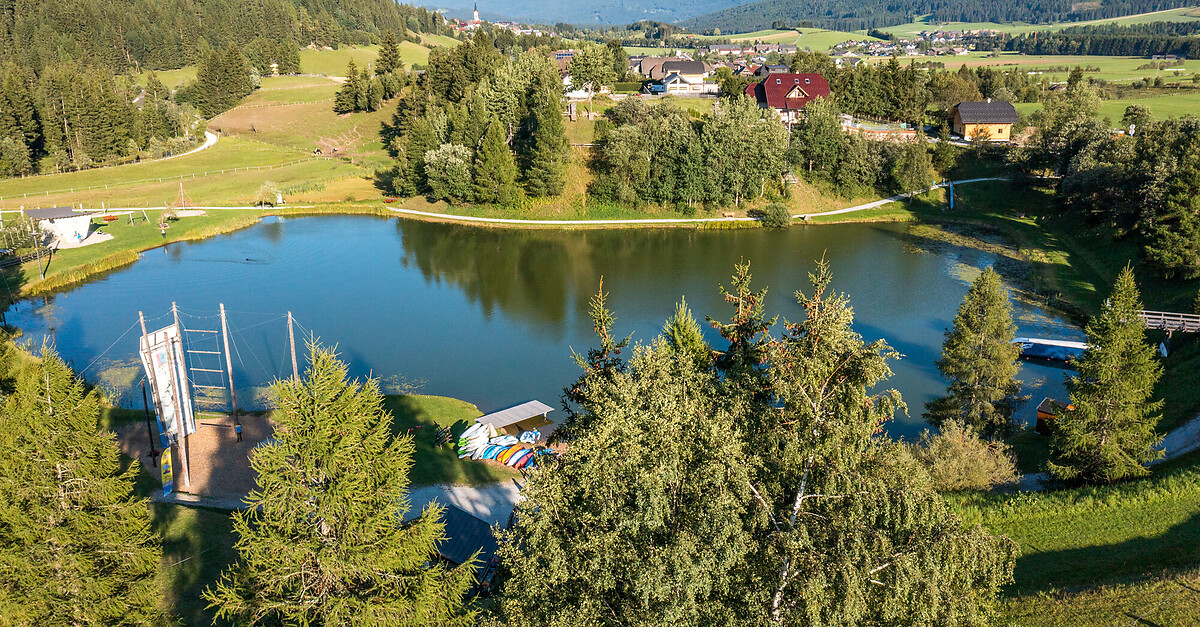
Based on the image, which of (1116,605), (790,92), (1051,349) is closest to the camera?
(1116,605)

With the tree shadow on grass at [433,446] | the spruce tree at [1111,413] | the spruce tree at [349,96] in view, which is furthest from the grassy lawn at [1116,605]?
the spruce tree at [349,96]

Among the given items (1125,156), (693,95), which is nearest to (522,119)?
(693,95)

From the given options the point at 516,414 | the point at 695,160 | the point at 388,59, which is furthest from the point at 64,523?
the point at 388,59

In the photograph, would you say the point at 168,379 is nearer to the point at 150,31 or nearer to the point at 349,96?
the point at 349,96

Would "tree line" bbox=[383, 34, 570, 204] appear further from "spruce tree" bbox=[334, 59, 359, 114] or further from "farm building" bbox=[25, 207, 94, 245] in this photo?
"farm building" bbox=[25, 207, 94, 245]

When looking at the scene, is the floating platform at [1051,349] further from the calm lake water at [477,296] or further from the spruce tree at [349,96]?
the spruce tree at [349,96]

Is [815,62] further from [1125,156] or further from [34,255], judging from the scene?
[34,255]
